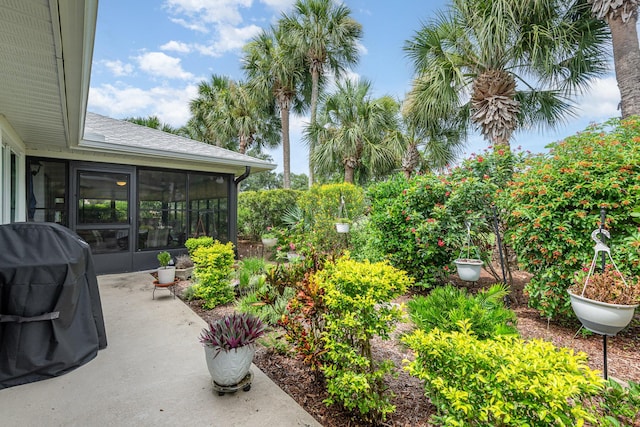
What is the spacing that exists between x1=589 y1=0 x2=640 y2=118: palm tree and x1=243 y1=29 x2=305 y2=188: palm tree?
417 inches

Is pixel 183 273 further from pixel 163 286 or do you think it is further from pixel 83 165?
pixel 83 165

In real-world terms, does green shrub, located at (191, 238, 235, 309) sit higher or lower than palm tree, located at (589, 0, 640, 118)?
lower

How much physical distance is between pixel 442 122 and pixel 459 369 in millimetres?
8417

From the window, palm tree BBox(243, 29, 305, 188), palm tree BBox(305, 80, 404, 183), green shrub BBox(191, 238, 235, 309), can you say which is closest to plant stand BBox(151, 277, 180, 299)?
green shrub BBox(191, 238, 235, 309)

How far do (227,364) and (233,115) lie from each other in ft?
50.8

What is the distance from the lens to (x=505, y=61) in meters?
6.28

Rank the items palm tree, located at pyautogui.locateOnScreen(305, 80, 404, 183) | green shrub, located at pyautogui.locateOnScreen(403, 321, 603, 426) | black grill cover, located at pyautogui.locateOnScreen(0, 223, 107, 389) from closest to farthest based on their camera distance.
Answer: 1. green shrub, located at pyautogui.locateOnScreen(403, 321, 603, 426)
2. black grill cover, located at pyautogui.locateOnScreen(0, 223, 107, 389)
3. palm tree, located at pyautogui.locateOnScreen(305, 80, 404, 183)

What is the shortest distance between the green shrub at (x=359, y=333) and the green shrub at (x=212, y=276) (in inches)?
104

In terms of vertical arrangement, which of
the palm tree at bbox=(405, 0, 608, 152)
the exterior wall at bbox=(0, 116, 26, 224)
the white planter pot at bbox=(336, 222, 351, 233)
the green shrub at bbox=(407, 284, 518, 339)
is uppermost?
the palm tree at bbox=(405, 0, 608, 152)

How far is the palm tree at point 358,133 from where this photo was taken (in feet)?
37.5

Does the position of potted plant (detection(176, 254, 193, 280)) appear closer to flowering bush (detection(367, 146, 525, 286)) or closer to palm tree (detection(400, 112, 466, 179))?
flowering bush (detection(367, 146, 525, 286))

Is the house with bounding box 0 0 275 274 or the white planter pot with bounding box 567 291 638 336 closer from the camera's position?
the house with bounding box 0 0 275 274

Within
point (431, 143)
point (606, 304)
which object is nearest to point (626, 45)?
point (431, 143)

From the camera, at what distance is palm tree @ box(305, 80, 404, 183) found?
11.4 metres
